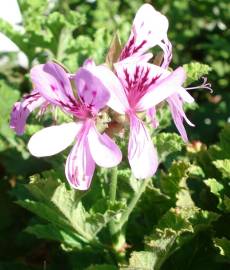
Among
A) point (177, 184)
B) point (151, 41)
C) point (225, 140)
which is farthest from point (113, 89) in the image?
point (225, 140)

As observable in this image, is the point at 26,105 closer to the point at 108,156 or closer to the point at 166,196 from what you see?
the point at 108,156

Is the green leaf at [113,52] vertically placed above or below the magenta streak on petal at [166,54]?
above

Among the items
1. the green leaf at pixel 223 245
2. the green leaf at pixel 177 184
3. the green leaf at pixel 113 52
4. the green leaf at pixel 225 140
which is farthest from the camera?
the green leaf at pixel 225 140

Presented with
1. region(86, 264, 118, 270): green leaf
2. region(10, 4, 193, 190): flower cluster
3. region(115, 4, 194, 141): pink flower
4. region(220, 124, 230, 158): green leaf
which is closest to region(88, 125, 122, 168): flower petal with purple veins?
region(10, 4, 193, 190): flower cluster

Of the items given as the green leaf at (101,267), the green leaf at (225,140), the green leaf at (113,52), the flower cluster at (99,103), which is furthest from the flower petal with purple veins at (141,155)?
the green leaf at (225,140)

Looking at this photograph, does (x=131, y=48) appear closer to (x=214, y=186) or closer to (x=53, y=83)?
(x=53, y=83)

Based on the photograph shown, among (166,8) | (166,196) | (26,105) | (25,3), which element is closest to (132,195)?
(166,196)

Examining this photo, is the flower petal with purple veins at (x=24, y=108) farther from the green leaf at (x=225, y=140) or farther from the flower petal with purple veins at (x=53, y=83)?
the green leaf at (x=225, y=140)
